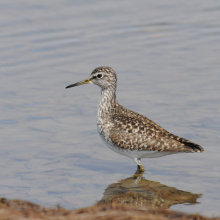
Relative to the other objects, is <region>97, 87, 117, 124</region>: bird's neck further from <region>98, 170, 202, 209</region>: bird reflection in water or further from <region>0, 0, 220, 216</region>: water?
<region>98, 170, 202, 209</region>: bird reflection in water

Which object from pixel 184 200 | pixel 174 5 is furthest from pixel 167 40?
pixel 184 200

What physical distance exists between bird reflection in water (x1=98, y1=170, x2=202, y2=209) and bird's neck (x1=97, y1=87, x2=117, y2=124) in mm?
1635

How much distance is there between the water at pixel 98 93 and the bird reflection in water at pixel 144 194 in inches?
1.7

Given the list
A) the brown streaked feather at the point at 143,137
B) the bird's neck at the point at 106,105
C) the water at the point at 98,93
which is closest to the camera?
the brown streaked feather at the point at 143,137

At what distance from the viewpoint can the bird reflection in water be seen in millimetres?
10547

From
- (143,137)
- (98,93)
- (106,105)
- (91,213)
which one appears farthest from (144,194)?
(98,93)

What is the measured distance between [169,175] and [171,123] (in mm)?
2586

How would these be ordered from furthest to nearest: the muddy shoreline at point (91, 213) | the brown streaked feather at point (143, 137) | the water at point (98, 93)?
the water at point (98, 93) → the brown streaked feather at point (143, 137) → the muddy shoreline at point (91, 213)

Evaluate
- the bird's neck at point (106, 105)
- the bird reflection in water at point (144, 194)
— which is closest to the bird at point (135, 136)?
the bird's neck at point (106, 105)

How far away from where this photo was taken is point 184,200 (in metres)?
10.6

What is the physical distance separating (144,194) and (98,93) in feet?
18.4

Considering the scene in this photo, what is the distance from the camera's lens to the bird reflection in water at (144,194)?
10.5 meters

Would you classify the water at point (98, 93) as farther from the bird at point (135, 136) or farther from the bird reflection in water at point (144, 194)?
the bird at point (135, 136)

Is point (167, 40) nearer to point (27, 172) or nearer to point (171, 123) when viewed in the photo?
point (171, 123)
